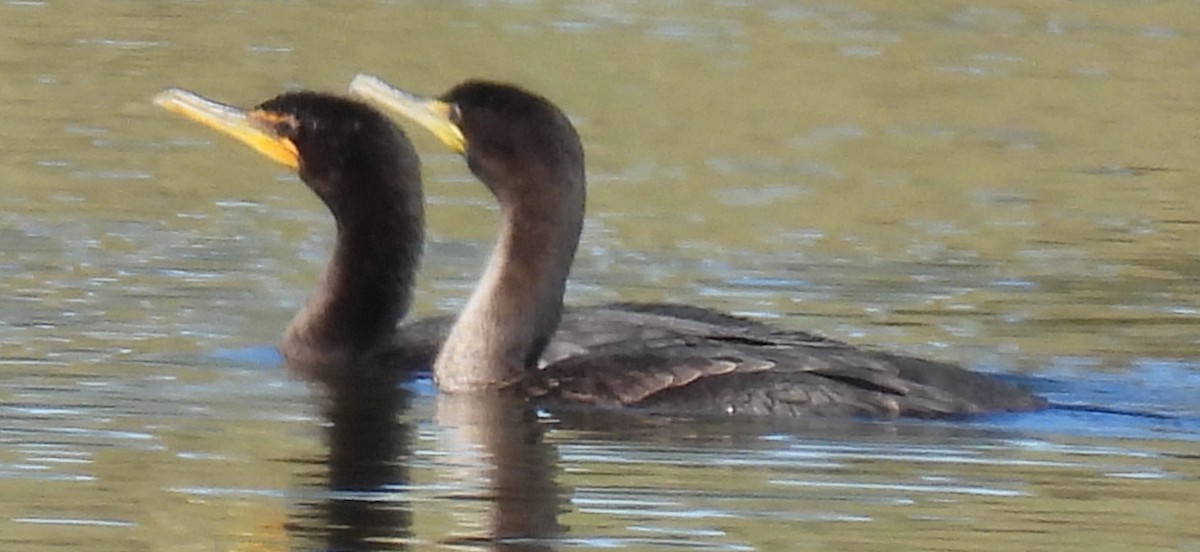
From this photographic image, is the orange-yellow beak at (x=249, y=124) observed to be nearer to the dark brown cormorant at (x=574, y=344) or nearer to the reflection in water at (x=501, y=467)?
the dark brown cormorant at (x=574, y=344)

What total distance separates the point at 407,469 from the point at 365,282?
325 cm

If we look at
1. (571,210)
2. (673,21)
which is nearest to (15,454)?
(571,210)

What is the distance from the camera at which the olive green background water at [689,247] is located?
11.3 metres

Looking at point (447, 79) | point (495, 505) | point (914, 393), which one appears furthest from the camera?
point (447, 79)

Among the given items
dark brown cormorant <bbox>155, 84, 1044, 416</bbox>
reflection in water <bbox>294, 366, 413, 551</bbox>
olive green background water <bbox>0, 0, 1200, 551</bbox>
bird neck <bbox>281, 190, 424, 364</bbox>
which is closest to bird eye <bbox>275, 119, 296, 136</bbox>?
dark brown cormorant <bbox>155, 84, 1044, 416</bbox>

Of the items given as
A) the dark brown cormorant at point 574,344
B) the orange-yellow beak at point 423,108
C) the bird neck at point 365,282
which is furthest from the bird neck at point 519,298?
the bird neck at point 365,282

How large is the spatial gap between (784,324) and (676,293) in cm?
115

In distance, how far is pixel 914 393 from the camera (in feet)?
43.2

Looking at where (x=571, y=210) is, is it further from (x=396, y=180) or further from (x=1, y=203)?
(x=1, y=203)

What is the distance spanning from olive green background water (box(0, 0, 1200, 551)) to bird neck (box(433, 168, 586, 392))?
35cm

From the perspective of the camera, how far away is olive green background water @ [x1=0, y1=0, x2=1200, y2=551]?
1130 centimetres

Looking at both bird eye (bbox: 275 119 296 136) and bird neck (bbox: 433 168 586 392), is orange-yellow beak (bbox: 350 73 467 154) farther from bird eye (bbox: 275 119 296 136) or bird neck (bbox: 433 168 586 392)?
bird eye (bbox: 275 119 296 136)

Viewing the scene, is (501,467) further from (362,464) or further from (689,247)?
(689,247)

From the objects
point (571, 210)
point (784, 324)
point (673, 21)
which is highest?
point (571, 210)
